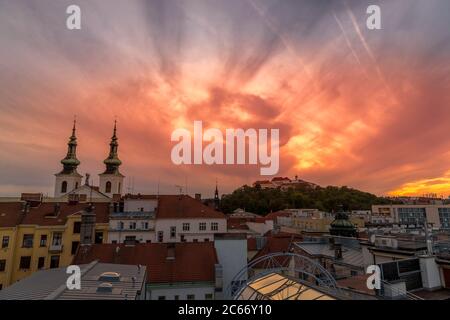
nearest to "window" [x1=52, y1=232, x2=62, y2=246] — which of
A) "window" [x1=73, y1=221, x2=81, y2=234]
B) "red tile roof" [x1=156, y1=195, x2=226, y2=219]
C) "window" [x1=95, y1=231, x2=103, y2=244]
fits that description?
"window" [x1=73, y1=221, x2=81, y2=234]

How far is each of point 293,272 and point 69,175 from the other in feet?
127

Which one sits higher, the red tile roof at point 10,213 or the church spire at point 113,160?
the church spire at point 113,160

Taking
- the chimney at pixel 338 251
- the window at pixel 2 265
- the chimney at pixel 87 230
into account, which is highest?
the chimney at pixel 87 230

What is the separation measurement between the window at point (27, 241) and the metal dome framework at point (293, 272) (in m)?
15.5

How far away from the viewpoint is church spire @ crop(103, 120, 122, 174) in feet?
141

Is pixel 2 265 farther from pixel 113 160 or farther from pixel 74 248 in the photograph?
pixel 113 160

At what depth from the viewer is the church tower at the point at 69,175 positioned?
134 feet

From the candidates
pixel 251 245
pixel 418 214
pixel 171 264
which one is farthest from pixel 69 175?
pixel 418 214

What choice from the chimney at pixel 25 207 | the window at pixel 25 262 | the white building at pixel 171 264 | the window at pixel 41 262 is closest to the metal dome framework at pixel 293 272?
the white building at pixel 171 264

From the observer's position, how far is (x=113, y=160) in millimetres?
43156

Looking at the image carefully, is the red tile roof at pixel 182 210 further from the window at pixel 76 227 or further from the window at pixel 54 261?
the window at pixel 54 261

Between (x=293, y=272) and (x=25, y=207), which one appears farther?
(x=25, y=207)

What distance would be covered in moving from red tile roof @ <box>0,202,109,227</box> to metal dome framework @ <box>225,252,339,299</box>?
13972mm
